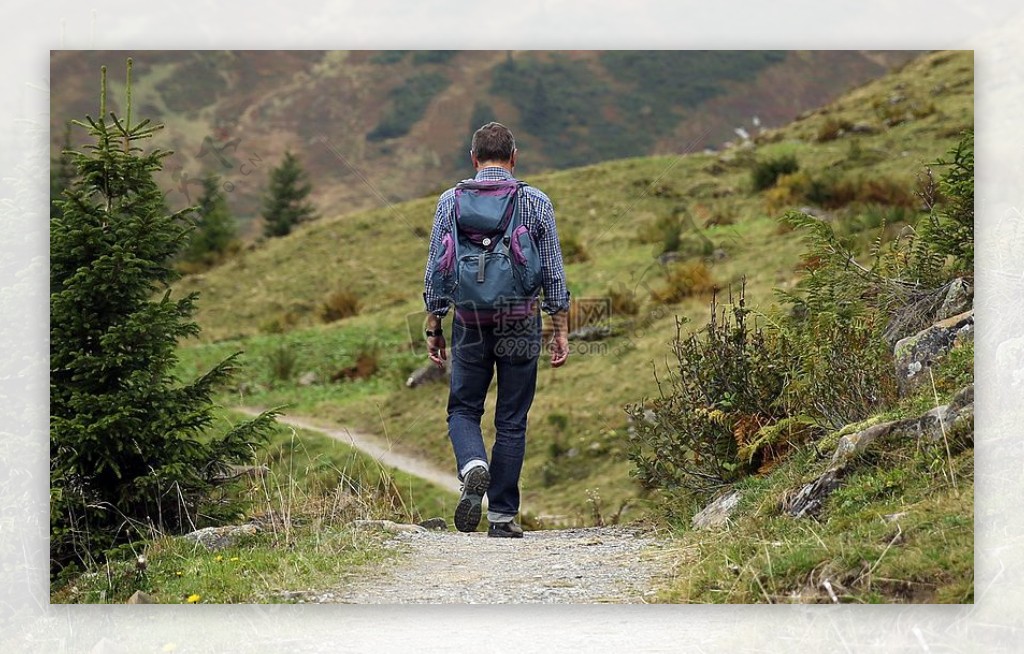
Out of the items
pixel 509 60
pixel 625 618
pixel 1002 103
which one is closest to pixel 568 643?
pixel 625 618

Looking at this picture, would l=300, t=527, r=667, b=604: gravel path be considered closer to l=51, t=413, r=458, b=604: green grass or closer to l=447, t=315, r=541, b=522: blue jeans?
l=51, t=413, r=458, b=604: green grass

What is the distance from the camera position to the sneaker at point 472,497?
6.42 m

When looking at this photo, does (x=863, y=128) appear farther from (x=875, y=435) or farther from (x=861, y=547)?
(x=861, y=547)

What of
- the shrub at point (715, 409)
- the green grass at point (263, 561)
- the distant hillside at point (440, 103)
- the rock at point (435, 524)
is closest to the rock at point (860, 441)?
the shrub at point (715, 409)

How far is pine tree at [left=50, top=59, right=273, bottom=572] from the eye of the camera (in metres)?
6.85

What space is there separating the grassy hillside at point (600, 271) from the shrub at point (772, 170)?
0.25 m

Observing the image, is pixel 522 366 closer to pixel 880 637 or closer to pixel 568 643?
pixel 568 643

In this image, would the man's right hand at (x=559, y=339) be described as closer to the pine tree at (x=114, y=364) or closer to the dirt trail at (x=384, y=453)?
the pine tree at (x=114, y=364)

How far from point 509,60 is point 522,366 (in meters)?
75.4

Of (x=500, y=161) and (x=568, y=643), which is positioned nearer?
(x=568, y=643)

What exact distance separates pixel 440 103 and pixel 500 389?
72.0 metres

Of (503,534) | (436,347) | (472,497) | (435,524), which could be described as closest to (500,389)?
(436,347)

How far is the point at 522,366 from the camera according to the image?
6.50m

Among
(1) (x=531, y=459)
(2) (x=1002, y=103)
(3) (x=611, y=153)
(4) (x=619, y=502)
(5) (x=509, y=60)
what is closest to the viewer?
(2) (x=1002, y=103)
